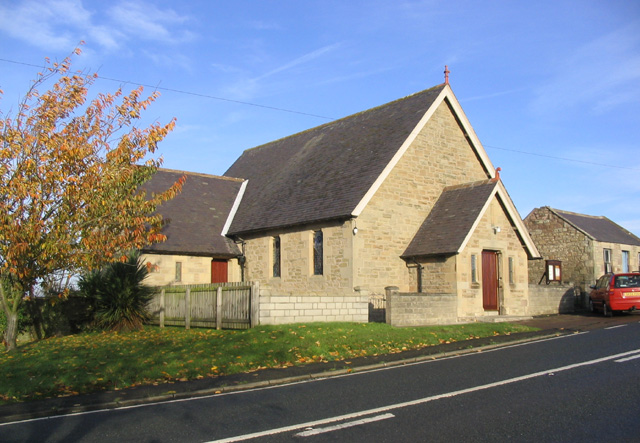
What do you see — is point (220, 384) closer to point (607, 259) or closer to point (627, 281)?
point (627, 281)

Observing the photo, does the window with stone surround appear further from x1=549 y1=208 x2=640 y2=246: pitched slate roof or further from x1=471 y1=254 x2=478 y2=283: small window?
x1=471 y1=254 x2=478 y2=283: small window

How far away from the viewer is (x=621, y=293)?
22.6 metres

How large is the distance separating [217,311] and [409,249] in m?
8.57

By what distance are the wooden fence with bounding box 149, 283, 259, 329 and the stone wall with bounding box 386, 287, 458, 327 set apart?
4.30m

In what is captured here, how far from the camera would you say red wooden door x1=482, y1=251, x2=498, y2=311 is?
23.4m

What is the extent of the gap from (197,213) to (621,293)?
61.6 ft

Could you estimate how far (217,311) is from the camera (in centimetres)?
1895

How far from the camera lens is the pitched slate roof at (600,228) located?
112 ft

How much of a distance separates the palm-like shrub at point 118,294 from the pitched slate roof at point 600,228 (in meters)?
24.3

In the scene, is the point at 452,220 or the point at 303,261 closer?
the point at 452,220

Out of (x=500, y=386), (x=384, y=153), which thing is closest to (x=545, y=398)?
(x=500, y=386)

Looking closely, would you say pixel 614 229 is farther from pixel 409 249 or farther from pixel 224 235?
pixel 224 235

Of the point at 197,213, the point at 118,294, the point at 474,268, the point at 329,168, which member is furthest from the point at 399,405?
the point at 197,213

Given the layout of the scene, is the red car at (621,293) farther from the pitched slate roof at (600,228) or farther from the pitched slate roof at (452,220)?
the pitched slate roof at (600,228)
